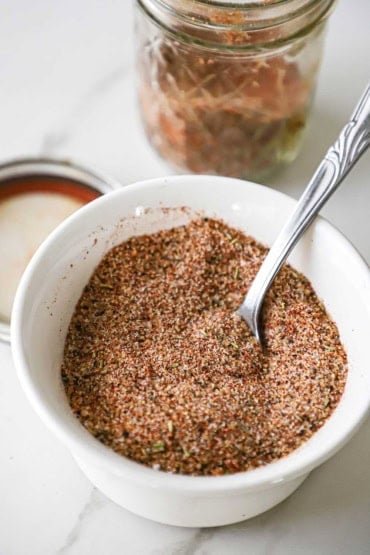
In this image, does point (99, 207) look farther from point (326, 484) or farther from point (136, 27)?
point (326, 484)

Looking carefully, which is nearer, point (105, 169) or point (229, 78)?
point (229, 78)

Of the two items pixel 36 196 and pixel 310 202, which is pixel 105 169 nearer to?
pixel 36 196

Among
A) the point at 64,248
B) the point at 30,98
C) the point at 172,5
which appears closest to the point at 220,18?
the point at 172,5

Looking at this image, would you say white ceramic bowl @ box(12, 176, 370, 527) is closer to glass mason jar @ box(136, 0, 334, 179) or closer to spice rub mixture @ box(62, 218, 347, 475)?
spice rub mixture @ box(62, 218, 347, 475)

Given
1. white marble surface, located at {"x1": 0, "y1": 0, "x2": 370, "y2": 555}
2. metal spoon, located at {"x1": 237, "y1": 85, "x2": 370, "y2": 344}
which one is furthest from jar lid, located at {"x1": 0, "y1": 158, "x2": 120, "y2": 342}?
metal spoon, located at {"x1": 237, "y1": 85, "x2": 370, "y2": 344}

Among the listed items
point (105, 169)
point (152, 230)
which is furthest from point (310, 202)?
point (105, 169)
